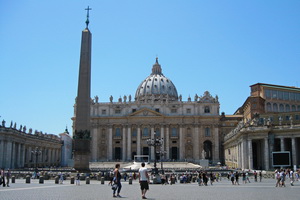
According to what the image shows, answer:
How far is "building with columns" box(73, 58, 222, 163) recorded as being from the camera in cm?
8669

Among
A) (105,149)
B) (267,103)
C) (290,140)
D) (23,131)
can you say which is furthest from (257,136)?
(105,149)

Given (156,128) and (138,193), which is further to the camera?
(156,128)

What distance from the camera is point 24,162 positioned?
A: 61.1 meters

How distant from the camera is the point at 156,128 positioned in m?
88.0

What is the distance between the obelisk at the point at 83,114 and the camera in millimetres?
26984

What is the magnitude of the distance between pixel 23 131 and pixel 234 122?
53448 mm

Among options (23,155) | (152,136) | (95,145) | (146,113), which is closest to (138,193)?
(23,155)

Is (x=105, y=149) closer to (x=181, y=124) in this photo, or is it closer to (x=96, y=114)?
(x=96, y=114)

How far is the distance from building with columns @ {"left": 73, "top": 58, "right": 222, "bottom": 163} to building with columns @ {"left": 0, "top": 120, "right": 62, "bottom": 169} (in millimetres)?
14097

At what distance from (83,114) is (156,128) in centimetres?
6160

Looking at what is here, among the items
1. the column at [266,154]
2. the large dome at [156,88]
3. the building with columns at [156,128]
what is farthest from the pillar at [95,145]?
the column at [266,154]

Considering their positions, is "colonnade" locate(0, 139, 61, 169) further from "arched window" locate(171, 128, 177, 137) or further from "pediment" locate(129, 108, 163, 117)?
"arched window" locate(171, 128, 177, 137)

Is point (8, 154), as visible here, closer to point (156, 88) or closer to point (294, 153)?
point (294, 153)

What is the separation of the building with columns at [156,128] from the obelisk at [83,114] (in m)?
58.9
